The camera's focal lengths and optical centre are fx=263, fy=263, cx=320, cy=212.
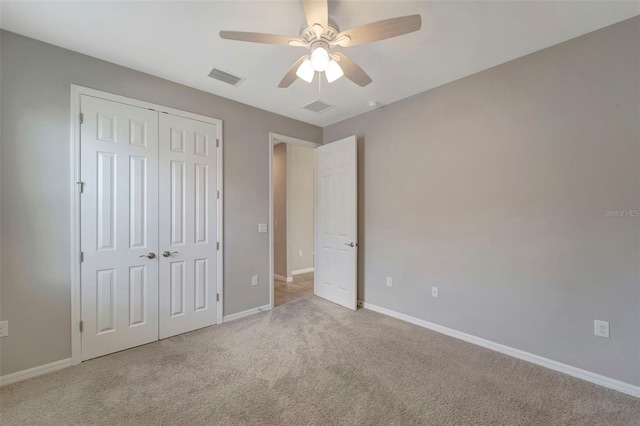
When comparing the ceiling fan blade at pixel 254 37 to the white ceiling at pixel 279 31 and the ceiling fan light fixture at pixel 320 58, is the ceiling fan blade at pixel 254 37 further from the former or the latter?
the white ceiling at pixel 279 31

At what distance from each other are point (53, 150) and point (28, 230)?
2.21ft

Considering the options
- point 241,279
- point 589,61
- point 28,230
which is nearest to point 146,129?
point 28,230

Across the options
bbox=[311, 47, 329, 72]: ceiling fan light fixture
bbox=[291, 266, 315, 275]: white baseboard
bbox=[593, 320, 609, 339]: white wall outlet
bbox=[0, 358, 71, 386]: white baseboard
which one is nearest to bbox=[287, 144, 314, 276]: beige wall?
bbox=[291, 266, 315, 275]: white baseboard

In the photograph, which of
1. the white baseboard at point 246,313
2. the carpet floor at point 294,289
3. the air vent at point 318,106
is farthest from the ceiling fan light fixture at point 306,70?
the carpet floor at point 294,289

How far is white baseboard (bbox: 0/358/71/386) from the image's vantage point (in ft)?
6.56

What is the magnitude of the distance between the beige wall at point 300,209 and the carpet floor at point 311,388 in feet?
9.35

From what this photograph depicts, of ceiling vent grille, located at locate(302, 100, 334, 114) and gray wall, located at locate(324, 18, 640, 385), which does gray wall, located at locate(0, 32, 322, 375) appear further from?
gray wall, located at locate(324, 18, 640, 385)

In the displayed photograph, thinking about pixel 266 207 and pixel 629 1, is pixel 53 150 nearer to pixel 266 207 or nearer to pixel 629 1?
pixel 266 207

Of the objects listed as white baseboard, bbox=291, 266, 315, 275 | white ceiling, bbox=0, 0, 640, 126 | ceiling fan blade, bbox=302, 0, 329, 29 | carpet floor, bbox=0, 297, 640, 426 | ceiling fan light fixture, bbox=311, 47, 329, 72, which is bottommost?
carpet floor, bbox=0, 297, 640, 426

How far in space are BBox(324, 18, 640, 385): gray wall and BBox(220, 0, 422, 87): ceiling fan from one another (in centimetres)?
148

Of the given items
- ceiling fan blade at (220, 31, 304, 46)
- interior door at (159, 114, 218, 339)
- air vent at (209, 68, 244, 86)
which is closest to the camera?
ceiling fan blade at (220, 31, 304, 46)

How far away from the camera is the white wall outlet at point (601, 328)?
2.00 metres

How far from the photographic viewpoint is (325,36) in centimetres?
172

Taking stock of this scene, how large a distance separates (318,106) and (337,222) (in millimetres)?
1598
